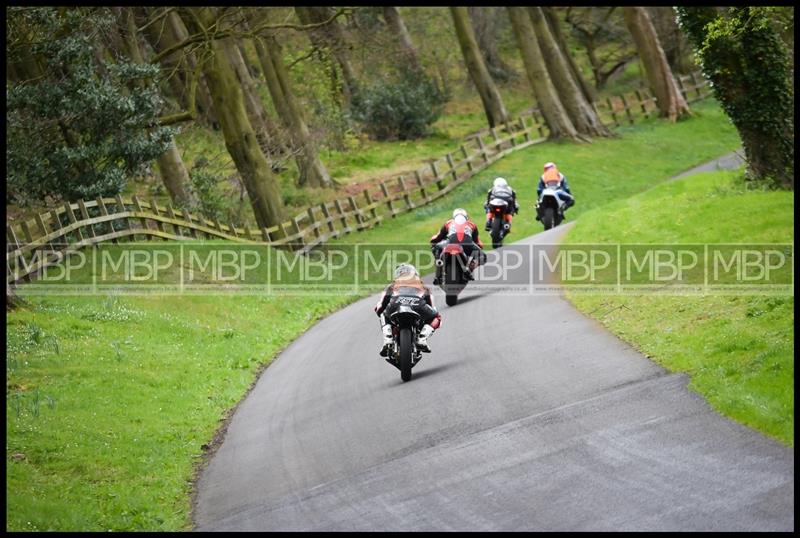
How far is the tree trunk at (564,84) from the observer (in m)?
48.1

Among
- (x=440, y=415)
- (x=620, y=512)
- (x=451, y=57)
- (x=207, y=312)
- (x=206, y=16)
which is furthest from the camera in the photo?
(x=451, y=57)

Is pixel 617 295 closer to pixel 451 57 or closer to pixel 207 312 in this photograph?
pixel 207 312

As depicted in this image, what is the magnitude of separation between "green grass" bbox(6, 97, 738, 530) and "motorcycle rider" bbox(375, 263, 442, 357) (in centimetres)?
265

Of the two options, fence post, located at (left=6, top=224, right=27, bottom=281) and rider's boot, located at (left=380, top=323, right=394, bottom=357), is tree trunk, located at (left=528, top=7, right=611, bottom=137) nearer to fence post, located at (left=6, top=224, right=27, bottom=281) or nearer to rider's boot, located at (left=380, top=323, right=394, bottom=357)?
fence post, located at (left=6, top=224, right=27, bottom=281)

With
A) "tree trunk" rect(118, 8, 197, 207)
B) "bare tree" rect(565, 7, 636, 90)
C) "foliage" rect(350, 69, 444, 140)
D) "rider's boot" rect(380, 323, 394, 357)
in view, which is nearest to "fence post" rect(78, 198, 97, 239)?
"tree trunk" rect(118, 8, 197, 207)

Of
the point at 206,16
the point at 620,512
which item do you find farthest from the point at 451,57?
the point at 620,512

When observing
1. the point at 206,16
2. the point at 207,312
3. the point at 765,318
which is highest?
the point at 206,16

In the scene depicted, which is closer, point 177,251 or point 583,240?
point 583,240

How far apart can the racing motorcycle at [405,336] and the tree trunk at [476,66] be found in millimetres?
33915

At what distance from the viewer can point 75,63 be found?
28203 mm

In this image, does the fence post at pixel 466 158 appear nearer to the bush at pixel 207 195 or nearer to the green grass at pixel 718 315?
the bush at pixel 207 195

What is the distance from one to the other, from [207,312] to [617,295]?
29.5 ft

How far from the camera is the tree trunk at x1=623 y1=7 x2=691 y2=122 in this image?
50250mm

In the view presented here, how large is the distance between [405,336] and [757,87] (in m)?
12.1
